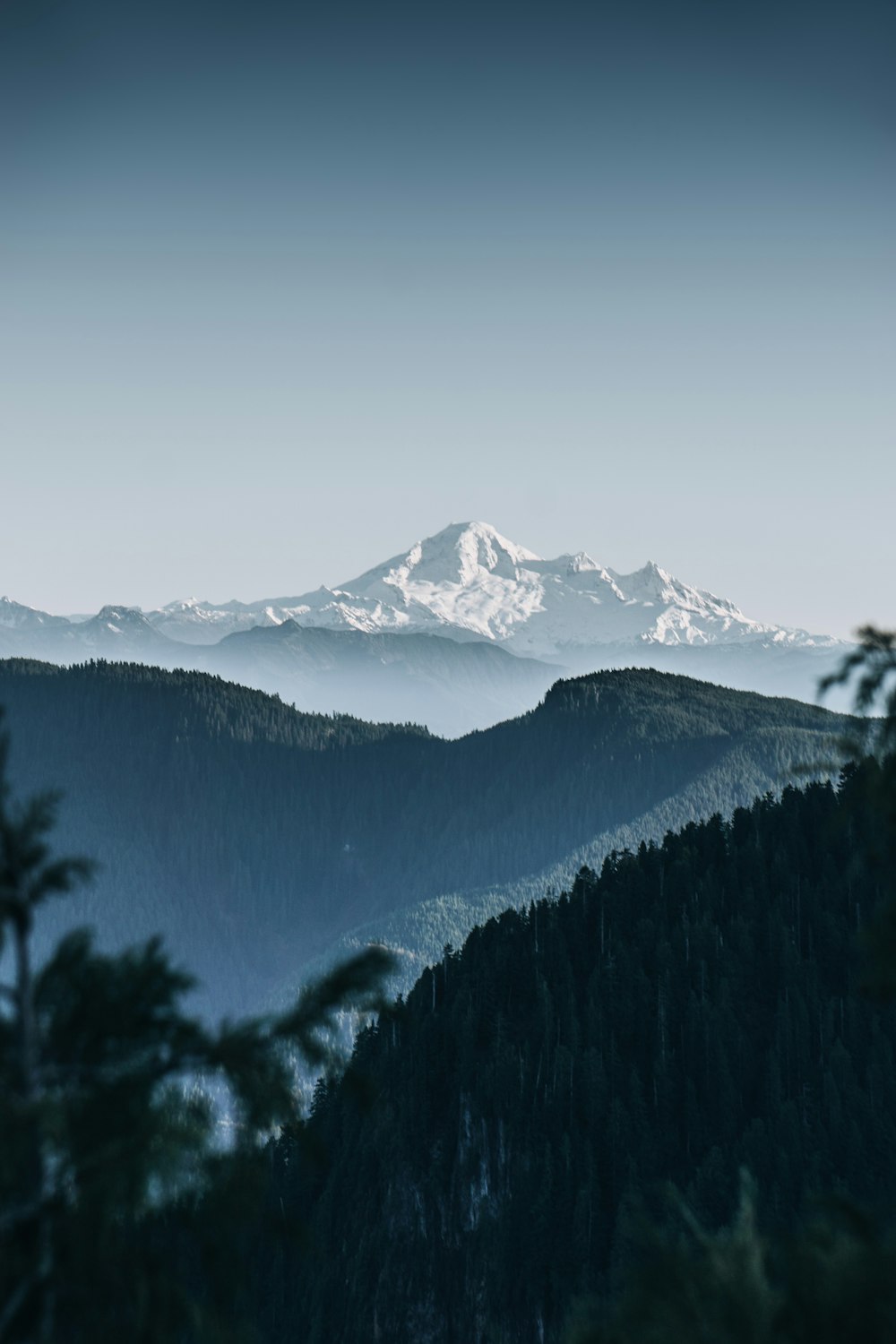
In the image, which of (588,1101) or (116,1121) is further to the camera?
(588,1101)

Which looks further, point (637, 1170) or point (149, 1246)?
point (637, 1170)

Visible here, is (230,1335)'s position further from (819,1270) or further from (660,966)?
(660,966)

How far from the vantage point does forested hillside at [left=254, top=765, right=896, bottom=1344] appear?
134750mm

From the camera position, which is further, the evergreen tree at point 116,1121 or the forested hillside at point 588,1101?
the forested hillside at point 588,1101

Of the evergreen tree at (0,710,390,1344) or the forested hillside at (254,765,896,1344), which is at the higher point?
the evergreen tree at (0,710,390,1344)

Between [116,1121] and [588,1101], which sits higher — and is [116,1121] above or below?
above

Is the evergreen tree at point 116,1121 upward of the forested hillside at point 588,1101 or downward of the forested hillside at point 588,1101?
upward

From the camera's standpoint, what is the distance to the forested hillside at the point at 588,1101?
13475cm

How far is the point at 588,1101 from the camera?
147 meters

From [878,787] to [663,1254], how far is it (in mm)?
7210

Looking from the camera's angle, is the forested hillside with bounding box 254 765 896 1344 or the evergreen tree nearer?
the evergreen tree

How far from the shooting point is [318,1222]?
150 metres

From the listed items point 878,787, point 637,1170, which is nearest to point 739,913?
point 637,1170

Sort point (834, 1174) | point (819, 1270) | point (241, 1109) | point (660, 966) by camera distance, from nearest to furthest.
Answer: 1. point (819, 1270)
2. point (241, 1109)
3. point (834, 1174)
4. point (660, 966)
